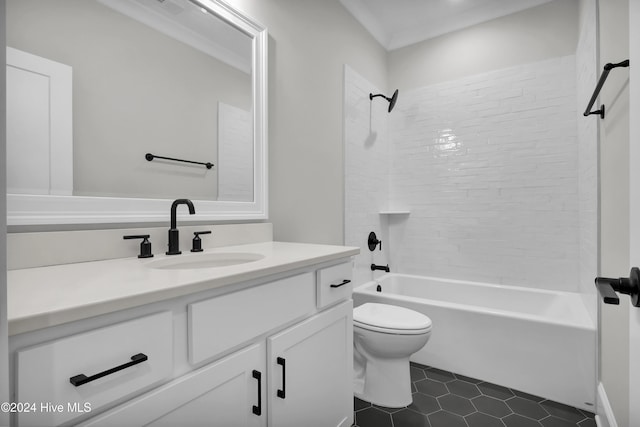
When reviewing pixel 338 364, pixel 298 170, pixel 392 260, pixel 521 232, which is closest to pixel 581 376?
pixel 521 232

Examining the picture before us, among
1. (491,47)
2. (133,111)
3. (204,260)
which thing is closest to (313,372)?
(204,260)

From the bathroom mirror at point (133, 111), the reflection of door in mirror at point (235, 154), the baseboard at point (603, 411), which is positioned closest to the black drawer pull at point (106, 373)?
the bathroom mirror at point (133, 111)

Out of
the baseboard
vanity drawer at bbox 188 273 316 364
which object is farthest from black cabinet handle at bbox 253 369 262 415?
the baseboard

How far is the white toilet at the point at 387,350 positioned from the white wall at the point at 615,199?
0.74m

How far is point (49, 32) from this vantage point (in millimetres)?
1054

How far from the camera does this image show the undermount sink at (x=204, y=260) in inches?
47.6

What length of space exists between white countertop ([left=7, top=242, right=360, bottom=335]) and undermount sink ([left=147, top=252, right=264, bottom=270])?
0.08 meters

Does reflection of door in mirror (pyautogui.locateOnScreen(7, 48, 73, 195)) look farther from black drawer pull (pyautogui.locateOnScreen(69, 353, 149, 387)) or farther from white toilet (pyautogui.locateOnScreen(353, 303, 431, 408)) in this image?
white toilet (pyautogui.locateOnScreen(353, 303, 431, 408))

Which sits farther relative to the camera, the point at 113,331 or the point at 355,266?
the point at 355,266

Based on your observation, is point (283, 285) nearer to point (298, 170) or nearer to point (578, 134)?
point (298, 170)

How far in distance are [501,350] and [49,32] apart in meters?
2.56

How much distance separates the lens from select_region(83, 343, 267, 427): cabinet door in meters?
0.68

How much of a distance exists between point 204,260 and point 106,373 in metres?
0.71

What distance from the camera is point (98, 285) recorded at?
74cm
